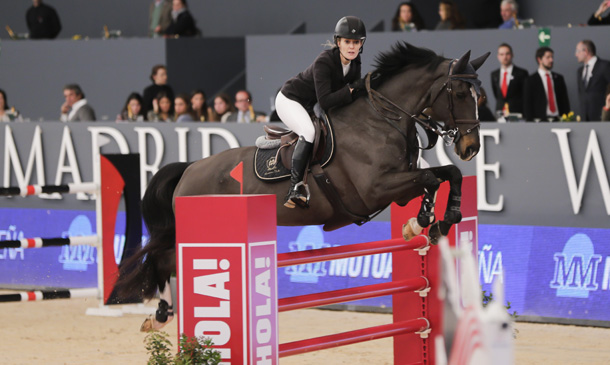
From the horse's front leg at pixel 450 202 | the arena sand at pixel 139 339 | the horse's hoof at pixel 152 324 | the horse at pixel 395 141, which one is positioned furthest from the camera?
the arena sand at pixel 139 339

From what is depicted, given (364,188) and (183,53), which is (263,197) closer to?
(364,188)

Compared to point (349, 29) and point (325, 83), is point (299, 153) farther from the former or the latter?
point (349, 29)

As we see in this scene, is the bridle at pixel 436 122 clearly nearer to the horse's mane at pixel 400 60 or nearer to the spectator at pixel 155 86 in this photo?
the horse's mane at pixel 400 60

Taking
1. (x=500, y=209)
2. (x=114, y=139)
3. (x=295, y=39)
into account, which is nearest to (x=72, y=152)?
(x=114, y=139)

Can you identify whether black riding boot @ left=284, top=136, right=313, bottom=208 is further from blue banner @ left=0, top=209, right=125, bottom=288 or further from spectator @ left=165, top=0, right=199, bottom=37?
spectator @ left=165, top=0, right=199, bottom=37

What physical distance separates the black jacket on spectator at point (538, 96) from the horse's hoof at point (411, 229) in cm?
464

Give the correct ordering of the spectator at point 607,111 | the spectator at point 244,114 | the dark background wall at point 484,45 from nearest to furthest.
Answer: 1. the spectator at point 607,111
2. the spectator at point 244,114
3. the dark background wall at point 484,45

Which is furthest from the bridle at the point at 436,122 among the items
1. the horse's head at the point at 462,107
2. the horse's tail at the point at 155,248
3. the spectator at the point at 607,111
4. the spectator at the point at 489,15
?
the spectator at the point at 489,15

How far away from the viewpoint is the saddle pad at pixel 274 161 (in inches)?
210

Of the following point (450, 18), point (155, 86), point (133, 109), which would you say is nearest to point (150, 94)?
point (155, 86)

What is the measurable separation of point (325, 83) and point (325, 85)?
0.01 m

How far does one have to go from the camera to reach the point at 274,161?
5.52m

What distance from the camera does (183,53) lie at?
44.3ft

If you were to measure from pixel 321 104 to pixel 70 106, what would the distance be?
652 cm
